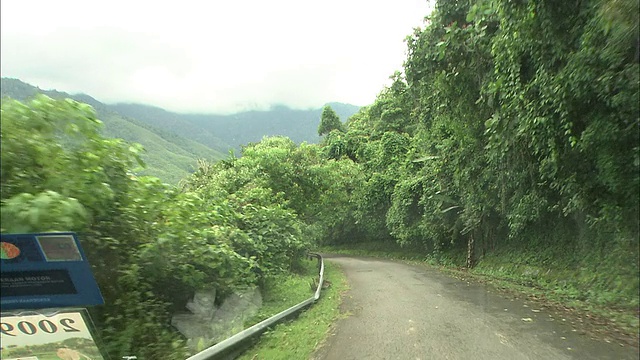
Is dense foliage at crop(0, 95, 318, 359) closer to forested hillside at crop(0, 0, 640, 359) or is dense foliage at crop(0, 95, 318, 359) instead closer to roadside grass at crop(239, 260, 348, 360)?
forested hillside at crop(0, 0, 640, 359)

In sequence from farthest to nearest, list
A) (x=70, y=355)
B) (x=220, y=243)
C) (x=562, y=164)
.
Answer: (x=562, y=164), (x=220, y=243), (x=70, y=355)

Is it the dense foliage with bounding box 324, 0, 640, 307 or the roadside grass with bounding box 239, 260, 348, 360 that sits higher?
the dense foliage with bounding box 324, 0, 640, 307

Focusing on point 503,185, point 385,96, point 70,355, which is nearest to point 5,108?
point 70,355

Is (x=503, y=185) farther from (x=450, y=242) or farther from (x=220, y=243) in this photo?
(x=450, y=242)

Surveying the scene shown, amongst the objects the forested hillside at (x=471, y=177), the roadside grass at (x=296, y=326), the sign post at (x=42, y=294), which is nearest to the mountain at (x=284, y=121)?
the roadside grass at (x=296, y=326)

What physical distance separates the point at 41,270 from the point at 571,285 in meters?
10.3

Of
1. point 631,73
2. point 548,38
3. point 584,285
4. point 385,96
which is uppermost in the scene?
point 385,96

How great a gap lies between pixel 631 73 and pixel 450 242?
18.2m

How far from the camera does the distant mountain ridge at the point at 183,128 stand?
20.8 feet

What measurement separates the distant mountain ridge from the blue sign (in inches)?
64.4

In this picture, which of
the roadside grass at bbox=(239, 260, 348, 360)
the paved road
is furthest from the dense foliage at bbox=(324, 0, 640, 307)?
the roadside grass at bbox=(239, 260, 348, 360)

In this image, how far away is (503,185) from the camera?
468 inches

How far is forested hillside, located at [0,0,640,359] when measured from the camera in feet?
14.0

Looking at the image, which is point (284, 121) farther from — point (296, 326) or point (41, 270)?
point (41, 270)
